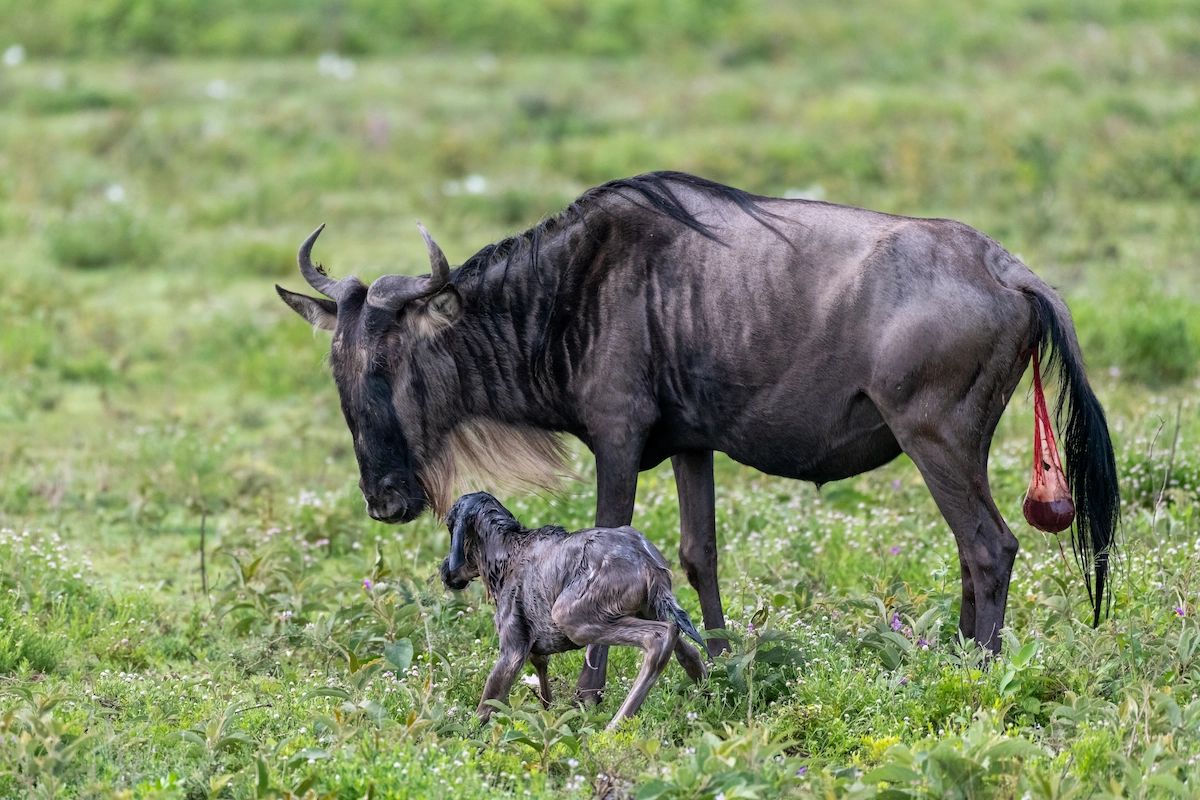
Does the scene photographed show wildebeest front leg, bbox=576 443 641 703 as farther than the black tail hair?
Yes

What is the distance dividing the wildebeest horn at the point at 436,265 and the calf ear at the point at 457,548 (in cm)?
81

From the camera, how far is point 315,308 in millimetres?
5391

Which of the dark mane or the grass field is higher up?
the dark mane

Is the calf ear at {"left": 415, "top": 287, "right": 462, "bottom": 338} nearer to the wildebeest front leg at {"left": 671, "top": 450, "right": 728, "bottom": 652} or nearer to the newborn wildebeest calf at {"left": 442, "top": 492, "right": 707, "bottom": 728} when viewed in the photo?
the newborn wildebeest calf at {"left": 442, "top": 492, "right": 707, "bottom": 728}

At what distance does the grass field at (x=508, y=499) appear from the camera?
4.17 meters

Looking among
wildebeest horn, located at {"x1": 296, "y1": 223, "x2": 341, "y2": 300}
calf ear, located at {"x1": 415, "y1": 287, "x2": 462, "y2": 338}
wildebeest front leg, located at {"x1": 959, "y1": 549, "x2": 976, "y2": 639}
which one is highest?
wildebeest horn, located at {"x1": 296, "y1": 223, "x2": 341, "y2": 300}

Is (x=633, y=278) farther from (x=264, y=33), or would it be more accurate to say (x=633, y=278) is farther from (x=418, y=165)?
(x=264, y=33)

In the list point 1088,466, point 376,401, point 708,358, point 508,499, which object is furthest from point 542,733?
point 508,499

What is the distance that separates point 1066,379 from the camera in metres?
4.82

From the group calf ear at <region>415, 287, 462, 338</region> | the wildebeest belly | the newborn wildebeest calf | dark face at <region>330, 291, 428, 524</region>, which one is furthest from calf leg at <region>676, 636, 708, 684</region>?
calf ear at <region>415, 287, 462, 338</region>

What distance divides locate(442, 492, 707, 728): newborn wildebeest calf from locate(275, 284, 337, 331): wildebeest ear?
97 cm

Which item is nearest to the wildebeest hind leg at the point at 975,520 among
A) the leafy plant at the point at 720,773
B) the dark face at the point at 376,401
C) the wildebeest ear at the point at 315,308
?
the leafy plant at the point at 720,773

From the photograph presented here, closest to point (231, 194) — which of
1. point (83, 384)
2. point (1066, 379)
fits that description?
→ point (83, 384)

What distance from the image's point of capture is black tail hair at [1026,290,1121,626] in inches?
189
